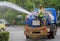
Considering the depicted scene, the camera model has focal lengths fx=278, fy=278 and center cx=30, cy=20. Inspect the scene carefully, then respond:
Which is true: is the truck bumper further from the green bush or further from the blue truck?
the green bush

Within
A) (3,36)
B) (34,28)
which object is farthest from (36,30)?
(3,36)

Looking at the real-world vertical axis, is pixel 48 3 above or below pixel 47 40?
above

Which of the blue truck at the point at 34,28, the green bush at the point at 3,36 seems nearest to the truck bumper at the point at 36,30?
Answer: the blue truck at the point at 34,28

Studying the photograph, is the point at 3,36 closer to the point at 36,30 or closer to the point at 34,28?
the point at 36,30

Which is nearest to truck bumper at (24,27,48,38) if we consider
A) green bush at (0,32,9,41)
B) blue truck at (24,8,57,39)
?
blue truck at (24,8,57,39)

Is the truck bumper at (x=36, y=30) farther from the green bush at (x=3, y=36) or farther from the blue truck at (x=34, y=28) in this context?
the green bush at (x=3, y=36)

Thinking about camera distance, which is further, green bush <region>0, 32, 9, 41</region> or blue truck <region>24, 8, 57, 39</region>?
blue truck <region>24, 8, 57, 39</region>

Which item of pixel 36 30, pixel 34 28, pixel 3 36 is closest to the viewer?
pixel 3 36

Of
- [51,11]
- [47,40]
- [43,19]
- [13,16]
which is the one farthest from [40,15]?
[13,16]

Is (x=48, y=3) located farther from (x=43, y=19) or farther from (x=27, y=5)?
(x=43, y=19)

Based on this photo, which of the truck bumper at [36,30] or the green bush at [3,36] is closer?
the green bush at [3,36]

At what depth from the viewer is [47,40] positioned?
18.7 m

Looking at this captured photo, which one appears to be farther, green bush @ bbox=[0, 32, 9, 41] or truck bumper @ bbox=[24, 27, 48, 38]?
truck bumper @ bbox=[24, 27, 48, 38]

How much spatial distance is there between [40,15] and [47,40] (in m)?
2.30
